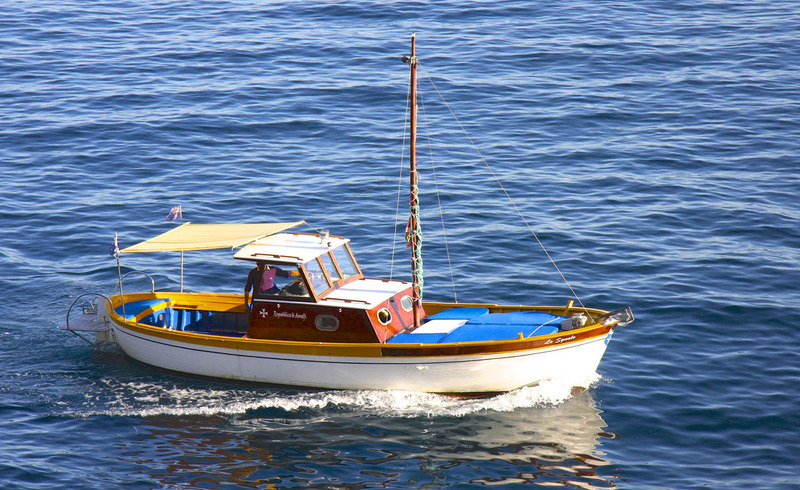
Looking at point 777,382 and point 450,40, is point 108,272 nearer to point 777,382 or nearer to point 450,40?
point 777,382

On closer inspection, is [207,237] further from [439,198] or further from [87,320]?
[439,198]

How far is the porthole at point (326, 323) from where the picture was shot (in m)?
19.0

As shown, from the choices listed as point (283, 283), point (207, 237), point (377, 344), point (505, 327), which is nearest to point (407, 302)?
point (377, 344)

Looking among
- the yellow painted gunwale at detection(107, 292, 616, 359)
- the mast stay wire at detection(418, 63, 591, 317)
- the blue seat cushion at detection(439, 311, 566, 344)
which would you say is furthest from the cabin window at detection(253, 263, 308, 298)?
the mast stay wire at detection(418, 63, 591, 317)

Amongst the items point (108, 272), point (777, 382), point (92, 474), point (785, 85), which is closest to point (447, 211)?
point (108, 272)

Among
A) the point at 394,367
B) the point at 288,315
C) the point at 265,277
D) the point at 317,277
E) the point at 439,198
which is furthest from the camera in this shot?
the point at 439,198

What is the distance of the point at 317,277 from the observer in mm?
19625

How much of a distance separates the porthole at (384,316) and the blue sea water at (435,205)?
1.54 metres

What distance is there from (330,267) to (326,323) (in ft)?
5.41

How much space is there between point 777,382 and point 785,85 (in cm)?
2427

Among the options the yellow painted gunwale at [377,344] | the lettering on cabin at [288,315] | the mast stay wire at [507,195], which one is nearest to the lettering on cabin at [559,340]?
the yellow painted gunwale at [377,344]

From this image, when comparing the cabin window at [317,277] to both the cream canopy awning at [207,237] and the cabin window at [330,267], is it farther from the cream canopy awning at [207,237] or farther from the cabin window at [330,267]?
the cream canopy awning at [207,237]

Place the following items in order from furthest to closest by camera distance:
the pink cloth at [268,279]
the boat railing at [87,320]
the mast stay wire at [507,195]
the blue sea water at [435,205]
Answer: the mast stay wire at [507,195] → the boat railing at [87,320] → the pink cloth at [268,279] → the blue sea water at [435,205]

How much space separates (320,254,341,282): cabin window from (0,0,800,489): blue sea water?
2626mm
